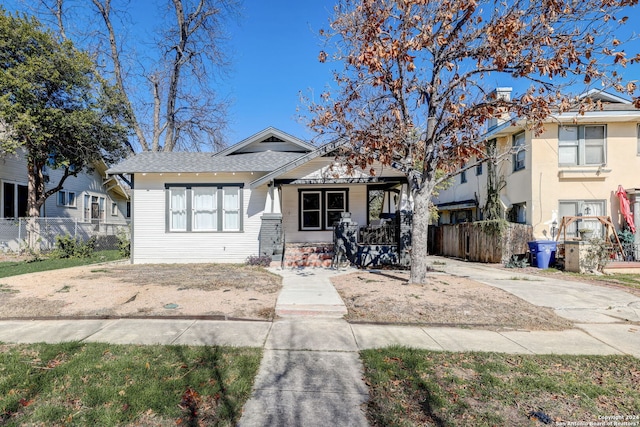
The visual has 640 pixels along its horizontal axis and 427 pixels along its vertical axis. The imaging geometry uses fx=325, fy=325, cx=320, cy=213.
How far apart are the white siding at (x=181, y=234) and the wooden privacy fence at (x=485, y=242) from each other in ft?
29.3

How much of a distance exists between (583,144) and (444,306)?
11.6m

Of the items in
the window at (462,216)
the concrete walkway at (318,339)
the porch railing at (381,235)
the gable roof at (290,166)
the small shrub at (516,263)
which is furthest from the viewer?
the window at (462,216)

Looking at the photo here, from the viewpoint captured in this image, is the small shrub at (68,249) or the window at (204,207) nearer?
the window at (204,207)

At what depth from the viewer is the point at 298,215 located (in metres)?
14.1

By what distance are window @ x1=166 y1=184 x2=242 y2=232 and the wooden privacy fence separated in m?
9.73

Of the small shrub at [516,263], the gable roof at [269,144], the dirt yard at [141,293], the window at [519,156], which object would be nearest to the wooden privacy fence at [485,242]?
the small shrub at [516,263]

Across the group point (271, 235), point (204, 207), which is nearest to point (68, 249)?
point (204, 207)

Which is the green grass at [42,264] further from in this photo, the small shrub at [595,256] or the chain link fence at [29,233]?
the small shrub at [595,256]

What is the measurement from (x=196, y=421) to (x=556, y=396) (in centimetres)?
330

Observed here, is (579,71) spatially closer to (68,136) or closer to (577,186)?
(577,186)

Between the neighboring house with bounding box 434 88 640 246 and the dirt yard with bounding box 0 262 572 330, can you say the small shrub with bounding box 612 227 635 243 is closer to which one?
the neighboring house with bounding box 434 88 640 246

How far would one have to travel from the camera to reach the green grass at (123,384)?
107 inches

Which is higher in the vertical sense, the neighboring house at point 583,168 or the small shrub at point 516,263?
the neighboring house at point 583,168

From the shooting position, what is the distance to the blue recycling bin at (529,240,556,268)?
1148 cm
